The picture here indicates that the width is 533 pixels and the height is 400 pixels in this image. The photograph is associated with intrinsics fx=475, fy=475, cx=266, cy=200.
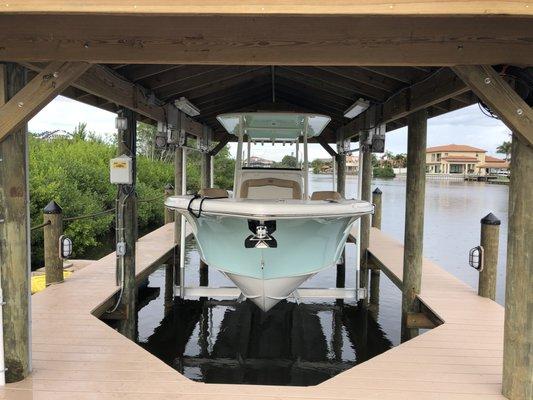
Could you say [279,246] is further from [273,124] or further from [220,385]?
[273,124]

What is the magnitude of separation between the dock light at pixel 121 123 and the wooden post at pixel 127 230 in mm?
66

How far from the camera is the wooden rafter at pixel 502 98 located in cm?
285

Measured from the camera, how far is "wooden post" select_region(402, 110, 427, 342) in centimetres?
546

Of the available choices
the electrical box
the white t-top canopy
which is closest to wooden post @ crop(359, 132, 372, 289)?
the white t-top canopy

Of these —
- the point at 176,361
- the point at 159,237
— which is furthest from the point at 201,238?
the point at 159,237

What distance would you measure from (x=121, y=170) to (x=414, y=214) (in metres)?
3.51

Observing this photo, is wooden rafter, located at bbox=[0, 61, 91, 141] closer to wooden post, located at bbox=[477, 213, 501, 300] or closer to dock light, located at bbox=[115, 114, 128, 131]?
dock light, located at bbox=[115, 114, 128, 131]

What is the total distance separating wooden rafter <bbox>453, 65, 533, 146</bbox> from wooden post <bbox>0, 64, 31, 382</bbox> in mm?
2872

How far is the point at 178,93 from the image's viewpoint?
6.54m

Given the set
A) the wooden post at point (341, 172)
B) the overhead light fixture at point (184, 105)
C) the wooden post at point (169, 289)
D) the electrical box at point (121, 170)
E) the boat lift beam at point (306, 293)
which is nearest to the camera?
the electrical box at point (121, 170)

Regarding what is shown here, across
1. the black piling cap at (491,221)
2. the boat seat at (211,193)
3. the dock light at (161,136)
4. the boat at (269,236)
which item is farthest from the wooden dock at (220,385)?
the dock light at (161,136)

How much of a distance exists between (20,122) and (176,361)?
392 cm

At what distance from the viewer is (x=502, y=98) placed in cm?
287

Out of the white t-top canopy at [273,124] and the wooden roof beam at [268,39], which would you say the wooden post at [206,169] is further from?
the wooden roof beam at [268,39]
